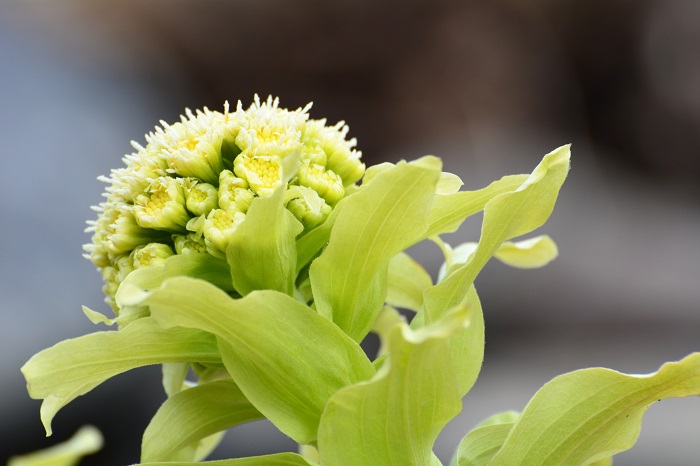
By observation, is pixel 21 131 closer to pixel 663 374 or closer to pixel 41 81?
pixel 41 81

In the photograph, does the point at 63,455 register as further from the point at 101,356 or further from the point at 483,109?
the point at 483,109

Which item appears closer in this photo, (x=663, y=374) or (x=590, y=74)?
(x=663, y=374)

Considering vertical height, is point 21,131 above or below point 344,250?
above

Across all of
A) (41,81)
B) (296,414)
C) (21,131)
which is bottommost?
(296,414)

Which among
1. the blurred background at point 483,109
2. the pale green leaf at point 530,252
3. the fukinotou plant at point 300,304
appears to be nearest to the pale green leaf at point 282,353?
the fukinotou plant at point 300,304

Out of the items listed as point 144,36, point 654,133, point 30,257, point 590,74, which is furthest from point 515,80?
point 30,257

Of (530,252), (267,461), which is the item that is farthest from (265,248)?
(530,252)

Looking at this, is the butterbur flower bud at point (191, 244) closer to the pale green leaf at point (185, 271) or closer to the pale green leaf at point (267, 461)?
the pale green leaf at point (185, 271)
